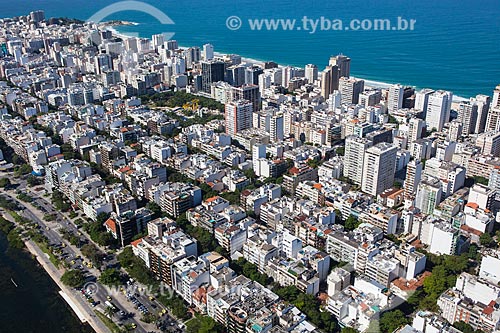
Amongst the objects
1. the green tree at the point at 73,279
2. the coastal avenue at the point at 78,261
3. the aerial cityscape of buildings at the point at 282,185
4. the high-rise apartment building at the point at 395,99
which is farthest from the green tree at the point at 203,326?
the high-rise apartment building at the point at 395,99

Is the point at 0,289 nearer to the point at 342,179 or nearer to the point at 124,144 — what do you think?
the point at 124,144

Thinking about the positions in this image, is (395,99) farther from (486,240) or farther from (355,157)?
(486,240)

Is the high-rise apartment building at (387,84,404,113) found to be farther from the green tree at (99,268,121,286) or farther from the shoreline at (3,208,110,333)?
the shoreline at (3,208,110,333)

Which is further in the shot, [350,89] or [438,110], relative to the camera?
[350,89]

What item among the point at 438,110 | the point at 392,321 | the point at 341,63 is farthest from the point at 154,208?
the point at 341,63

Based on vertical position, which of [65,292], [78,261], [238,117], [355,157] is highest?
[238,117]

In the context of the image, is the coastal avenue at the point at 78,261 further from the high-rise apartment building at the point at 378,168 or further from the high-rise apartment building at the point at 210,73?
the high-rise apartment building at the point at 210,73

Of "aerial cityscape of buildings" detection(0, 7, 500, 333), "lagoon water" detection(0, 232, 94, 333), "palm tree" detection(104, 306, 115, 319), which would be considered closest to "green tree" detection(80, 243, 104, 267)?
"aerial cityscape of buildings" detection(0, 7, 500, 333)
